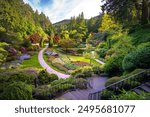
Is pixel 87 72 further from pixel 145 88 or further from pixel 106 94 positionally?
pixel 145 88

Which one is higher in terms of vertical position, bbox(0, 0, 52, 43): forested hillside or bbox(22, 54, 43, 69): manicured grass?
bbox(0, 0, 52, 43): forested hillside

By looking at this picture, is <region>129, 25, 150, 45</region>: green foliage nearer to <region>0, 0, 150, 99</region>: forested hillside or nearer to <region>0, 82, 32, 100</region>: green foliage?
<region>0, 0, 150, 99</region>: forested hillside

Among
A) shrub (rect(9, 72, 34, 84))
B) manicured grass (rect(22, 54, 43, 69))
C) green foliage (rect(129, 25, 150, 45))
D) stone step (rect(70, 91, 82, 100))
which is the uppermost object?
green foliage (rect(129, 25, 150, 45))

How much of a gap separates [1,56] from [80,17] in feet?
104

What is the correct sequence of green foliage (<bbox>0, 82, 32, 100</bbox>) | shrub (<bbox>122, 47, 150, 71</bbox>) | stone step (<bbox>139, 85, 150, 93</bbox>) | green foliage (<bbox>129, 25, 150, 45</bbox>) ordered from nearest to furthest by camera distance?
green foliage (<bbox>0, 82, 32, 100</bbox>) < stone step (<bbox>139, 85, 150, 93</bbox>) < shrub (<bbox>122, 47, 150, 71</bbox>) < green foliage (<bbox>129, 25, 150, 45</bbox>)

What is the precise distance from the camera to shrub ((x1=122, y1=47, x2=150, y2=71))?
10789mm

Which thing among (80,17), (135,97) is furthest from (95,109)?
(80,17)

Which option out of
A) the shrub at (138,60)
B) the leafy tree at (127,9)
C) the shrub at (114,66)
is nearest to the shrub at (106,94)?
the shrub at (138,60)

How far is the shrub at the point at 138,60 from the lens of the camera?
10.8 metres

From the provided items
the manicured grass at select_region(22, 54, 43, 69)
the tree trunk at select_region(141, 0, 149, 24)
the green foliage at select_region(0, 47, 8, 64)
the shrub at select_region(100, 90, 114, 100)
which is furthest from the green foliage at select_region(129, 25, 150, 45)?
the green foliage at select_region(0, 47, 8, 64)

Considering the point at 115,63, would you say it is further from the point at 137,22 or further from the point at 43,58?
the point at 43,58

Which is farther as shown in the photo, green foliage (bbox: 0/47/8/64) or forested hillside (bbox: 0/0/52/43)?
forested hillside (bbox: 0/0/52/43)

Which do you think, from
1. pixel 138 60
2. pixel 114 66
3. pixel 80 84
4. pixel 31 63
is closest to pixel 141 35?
pixel 114 66

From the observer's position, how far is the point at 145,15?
17.4m
